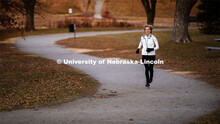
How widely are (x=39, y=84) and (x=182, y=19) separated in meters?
16.7

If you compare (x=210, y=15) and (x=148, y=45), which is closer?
(x=148, y=45)

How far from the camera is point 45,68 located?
49.4 feet

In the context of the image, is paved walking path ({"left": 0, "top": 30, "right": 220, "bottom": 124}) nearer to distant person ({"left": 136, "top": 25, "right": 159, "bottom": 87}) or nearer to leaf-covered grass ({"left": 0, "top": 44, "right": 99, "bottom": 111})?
leaf-covered grass ({"left": 0, "top": 44, "right": 99, "bottom": 111})

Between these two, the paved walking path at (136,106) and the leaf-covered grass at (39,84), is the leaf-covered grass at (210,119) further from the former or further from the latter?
the leaf-covered grass at (39,84)

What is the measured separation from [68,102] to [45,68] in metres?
6.40

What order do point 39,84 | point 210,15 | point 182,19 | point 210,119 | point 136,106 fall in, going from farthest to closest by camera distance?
point 210,15, point 182,19, point 39,84, point 136,106, point 210,119

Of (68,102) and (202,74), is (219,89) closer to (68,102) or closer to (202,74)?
(202,74)

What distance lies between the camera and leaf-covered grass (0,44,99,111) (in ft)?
30.1

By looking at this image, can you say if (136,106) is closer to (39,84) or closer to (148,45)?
(148,45)

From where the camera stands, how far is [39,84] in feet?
37.7

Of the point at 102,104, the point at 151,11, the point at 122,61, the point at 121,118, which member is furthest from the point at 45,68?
the point at 151,11

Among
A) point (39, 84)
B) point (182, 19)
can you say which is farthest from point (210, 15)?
point (39, 84)

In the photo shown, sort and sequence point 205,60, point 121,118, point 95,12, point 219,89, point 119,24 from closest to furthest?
point 121,118
point 219,89
point 205,60
point 119,24
point 95,12

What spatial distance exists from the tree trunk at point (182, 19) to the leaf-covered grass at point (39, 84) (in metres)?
12.3
